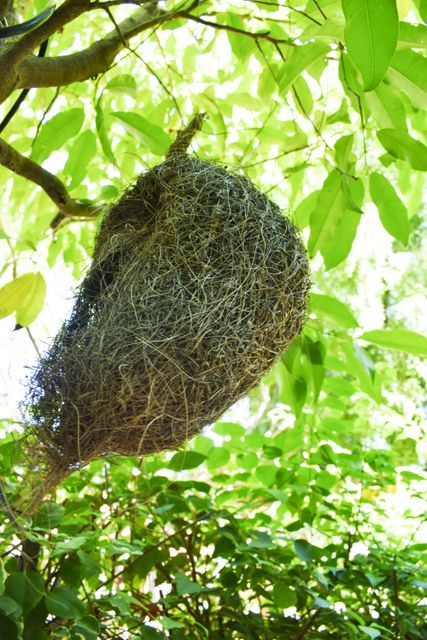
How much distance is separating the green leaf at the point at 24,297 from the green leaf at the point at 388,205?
479mm

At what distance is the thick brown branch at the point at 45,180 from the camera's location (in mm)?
908

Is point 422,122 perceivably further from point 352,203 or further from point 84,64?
point 84,64

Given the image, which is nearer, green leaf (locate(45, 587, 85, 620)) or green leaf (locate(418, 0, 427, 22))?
green leaf (locate(418, 0, 427, 22))

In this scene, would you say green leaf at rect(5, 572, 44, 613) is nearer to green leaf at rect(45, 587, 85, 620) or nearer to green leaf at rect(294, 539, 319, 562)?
green leaf at rect(45, 587, 85, 620)

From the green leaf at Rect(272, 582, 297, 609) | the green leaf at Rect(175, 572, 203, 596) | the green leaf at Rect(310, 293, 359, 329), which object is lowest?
the green leaf at Rect(175, 572, 203, 596)

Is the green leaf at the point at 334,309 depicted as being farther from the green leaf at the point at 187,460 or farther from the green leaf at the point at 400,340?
the green leaf at the point at 187,460

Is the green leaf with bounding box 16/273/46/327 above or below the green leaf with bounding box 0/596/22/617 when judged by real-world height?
above

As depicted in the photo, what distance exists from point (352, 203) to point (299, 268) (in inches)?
5.8

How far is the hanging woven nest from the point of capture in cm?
74

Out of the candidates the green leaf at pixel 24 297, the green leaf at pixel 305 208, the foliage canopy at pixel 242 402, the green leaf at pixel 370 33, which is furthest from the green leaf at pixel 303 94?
the green leaf at pixel 370 33

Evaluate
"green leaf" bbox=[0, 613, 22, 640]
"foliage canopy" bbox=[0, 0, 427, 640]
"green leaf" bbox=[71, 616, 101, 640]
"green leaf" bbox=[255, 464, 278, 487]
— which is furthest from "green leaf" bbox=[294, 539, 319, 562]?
"green leaf" bbox=[0, 613, 22, 640]

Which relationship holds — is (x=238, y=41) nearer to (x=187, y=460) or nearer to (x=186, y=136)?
(x=186, y=136)

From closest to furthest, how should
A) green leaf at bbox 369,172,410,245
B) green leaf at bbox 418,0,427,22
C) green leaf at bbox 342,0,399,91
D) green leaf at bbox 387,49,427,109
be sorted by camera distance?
green leaf at bbox 342,0,399,91
green leaf at bbox 418,0,427,22
green leaf at bbox 387,49,427,109
green leaf at bbox 369,172,410,245

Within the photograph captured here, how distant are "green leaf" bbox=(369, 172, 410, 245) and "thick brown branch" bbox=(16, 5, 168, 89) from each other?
0.36 meters
